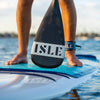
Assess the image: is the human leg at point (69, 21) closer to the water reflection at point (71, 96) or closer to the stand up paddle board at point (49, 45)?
the stand up paddle board at point (49, 45)

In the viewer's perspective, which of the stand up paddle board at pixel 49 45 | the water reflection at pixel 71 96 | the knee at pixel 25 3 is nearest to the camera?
the water reflection at pixel 71 96

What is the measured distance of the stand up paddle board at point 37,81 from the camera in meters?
2.04

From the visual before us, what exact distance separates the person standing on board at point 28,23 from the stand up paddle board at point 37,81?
0.42 meters

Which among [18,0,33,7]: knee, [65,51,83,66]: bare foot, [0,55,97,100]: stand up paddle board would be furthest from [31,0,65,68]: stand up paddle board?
[65,51,83,66]: bare foot

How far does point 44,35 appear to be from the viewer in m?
2.81

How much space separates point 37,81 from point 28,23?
108 cm

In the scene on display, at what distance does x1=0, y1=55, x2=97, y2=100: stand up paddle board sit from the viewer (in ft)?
6.70

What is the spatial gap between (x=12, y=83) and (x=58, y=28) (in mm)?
882

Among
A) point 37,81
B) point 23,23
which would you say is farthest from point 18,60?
point 37,81

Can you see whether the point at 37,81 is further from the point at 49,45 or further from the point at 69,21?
the point at 69,21

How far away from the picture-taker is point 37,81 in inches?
91.0

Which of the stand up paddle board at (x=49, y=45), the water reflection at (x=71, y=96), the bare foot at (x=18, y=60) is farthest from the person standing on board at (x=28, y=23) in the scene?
the water reflection at (x=71, y=96)

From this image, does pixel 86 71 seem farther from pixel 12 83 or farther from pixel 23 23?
pixel 12 83

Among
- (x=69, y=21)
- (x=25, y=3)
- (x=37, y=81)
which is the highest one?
(x=25, y=3)
